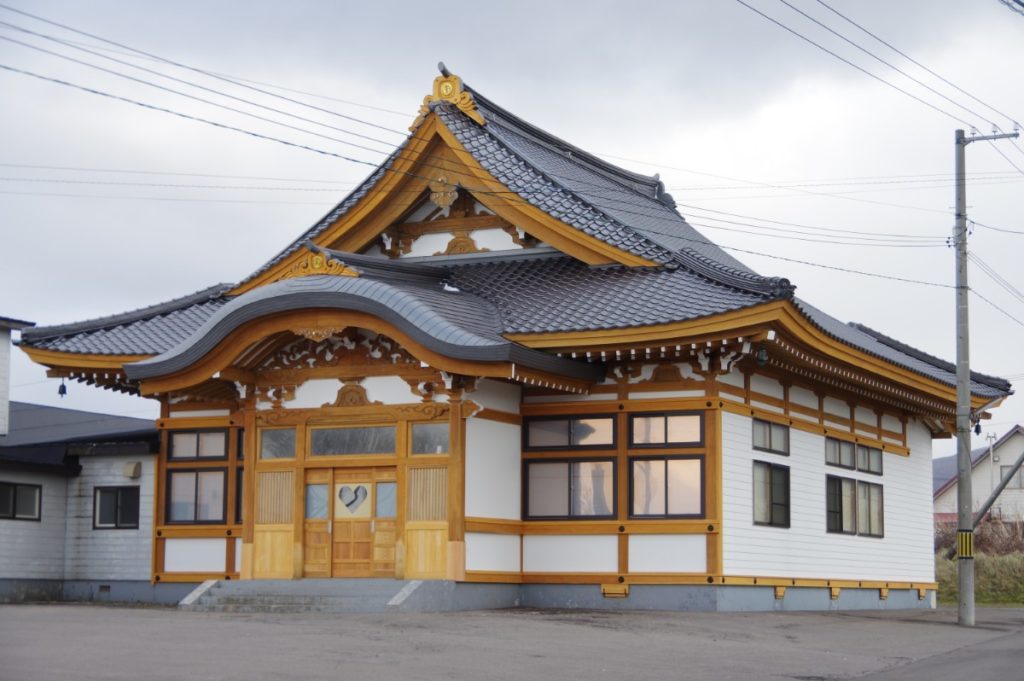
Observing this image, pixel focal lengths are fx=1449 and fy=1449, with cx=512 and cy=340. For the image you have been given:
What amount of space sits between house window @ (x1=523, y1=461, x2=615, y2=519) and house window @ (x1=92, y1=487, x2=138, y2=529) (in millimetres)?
7858

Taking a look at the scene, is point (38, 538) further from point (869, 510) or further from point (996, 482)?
point (996, 482)

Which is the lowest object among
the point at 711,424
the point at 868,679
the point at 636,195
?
the point at 868,679

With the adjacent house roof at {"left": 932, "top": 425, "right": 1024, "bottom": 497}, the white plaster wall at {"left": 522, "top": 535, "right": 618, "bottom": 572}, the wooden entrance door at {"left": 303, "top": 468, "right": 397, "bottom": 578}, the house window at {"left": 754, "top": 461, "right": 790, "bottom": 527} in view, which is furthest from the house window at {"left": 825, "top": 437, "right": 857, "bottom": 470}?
the adjacent house roof at {"left": 932, "top": 425, "right": 1024, "bottom": 497}

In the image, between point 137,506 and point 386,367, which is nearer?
point 386,367

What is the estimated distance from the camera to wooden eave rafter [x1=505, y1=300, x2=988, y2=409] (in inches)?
829

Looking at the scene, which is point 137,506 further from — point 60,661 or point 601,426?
point 60,661

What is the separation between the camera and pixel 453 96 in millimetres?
26750

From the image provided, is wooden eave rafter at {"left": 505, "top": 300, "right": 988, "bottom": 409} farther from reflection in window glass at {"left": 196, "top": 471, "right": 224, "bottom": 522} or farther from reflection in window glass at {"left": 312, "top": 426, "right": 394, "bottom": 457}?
reflection in window glass at {"left": 196, "top": 471, "right": 224, "bottom": 522}

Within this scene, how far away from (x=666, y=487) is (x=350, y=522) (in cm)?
508

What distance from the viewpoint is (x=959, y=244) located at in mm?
24094

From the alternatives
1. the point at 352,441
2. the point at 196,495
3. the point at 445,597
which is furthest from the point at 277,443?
the point at 445,597

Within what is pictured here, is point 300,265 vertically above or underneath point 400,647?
above

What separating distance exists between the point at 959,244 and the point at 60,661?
16580mm

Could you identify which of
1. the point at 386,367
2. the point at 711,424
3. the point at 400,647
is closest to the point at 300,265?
the point at 386,367
